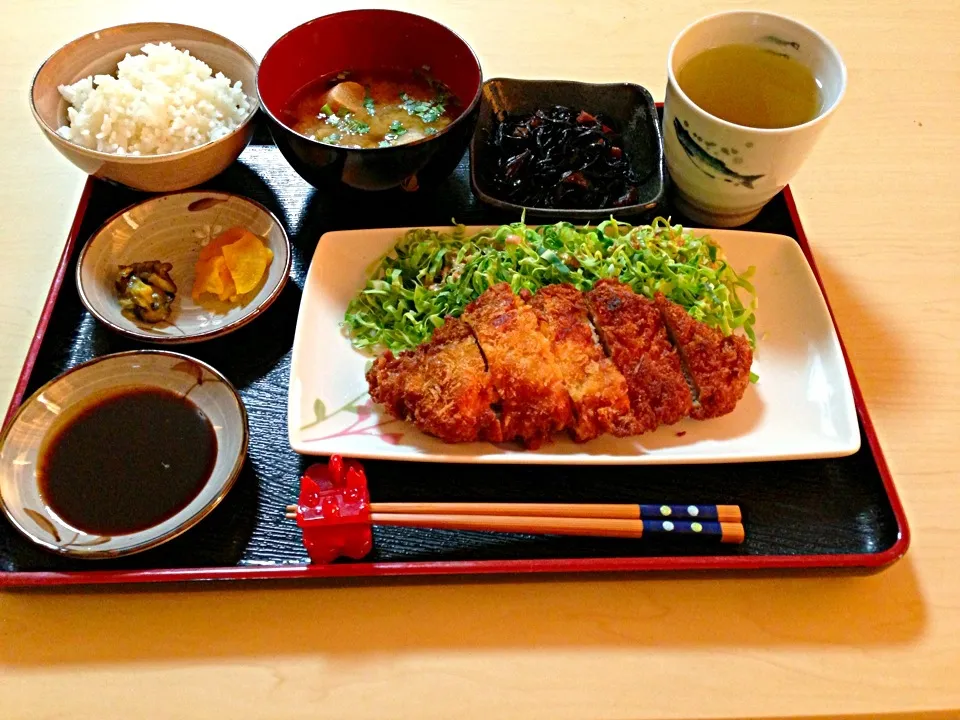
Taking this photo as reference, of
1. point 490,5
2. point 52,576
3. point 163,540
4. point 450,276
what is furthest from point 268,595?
point 490,5

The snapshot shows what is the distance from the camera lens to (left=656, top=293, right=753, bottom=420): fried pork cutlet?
1767 mm

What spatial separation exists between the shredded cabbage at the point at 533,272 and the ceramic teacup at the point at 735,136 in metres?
0.20

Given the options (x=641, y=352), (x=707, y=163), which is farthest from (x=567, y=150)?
(x=641, y=352)

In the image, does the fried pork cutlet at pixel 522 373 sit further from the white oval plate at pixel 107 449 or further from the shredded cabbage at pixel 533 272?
the white oval plate at pixel 107 449

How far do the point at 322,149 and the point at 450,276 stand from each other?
0.50 m

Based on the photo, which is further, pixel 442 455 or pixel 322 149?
pixel 322 149

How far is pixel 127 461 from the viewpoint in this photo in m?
1.68

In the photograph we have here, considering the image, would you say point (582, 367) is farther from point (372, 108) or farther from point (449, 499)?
point (372, 108)

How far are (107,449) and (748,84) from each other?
6.99 ft

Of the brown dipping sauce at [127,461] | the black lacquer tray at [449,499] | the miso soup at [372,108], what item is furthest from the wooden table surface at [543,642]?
the miso soup at [372,108]

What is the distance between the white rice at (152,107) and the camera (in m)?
2.13

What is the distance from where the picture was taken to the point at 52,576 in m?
1.54

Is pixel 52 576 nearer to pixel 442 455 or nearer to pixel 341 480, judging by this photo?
pixel 341 480

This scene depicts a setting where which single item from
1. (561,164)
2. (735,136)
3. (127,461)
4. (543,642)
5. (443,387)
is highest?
(735,136)
